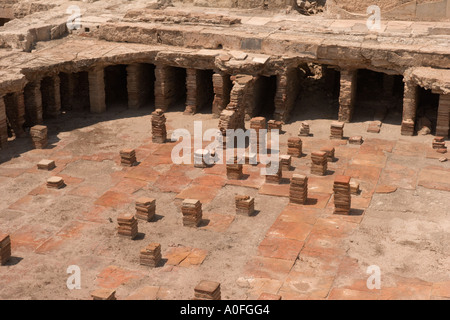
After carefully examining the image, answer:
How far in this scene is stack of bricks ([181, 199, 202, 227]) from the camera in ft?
47.5

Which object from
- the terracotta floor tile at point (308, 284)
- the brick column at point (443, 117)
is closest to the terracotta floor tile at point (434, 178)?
the brick column at point (443, 117)

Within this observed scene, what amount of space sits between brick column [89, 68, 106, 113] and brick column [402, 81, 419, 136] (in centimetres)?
830

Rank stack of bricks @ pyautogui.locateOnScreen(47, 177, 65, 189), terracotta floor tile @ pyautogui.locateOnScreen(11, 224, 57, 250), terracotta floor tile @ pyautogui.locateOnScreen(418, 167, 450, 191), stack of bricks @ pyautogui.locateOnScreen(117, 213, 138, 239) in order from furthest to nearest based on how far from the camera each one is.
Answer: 1. stack of bricks @ pyautogui.locateOnScreen(47, 177, 65, 189)
2. terracotta floor tile @ pyautogui.locateOnScreen(418, 167, 450, 191)
3. stack of bricks @ pyautogui.locateOnScreen(117, 213, 138, 239)
4. terracotta floor tile @ pyautogui.locateOnScreen(11, 224, 57, 250)

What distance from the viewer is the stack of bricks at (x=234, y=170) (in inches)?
654

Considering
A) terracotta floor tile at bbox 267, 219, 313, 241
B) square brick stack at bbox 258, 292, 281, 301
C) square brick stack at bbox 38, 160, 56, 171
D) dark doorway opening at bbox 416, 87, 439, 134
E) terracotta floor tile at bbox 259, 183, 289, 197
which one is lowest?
terracotta floor tile at bbox 267, 219, 313, 241

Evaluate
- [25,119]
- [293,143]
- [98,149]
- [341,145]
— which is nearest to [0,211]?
[98,149]

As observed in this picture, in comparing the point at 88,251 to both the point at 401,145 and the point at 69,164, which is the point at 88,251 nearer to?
the point at 69,164

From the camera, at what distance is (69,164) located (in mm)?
17609

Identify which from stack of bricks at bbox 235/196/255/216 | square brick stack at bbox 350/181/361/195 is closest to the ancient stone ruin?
stack of bricks at bbox 235/196/255/216

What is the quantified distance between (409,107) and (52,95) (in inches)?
377

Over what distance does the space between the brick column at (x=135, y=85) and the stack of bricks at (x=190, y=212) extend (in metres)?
7.51

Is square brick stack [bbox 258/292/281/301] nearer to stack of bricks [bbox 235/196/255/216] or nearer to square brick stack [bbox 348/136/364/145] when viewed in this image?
stack of bricks [bbox 235/196/255/216]

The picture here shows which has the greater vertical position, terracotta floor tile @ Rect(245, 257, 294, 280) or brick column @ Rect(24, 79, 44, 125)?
brick column @ Rect(24, 79, 44, 125)

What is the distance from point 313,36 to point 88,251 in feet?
32.3
